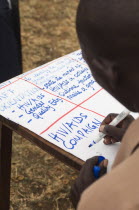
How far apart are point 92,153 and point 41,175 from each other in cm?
115

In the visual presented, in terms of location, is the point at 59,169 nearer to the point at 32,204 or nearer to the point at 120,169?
the point at 32,204

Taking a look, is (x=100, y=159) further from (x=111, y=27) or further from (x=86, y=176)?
(x=111, y=27)

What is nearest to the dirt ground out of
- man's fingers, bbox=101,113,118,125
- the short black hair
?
man's fingers, bbox=101,113,118,125

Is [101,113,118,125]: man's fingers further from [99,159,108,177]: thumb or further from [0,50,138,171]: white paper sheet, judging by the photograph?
[99,159,108,177]: thumb

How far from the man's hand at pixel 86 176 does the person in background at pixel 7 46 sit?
118cm

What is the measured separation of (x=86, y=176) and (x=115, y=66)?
13.6 inches

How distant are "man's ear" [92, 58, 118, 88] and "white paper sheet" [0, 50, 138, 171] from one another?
340 mm

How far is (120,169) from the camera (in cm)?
61

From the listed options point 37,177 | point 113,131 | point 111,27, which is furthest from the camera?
point 37,177

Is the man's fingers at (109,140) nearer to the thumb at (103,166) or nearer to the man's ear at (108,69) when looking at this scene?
the thumb at (103,166)

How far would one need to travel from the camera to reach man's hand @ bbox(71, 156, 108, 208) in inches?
35.9

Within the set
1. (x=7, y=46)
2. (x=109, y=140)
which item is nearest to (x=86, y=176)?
(x=109, y=140)

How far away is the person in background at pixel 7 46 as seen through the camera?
193 cm

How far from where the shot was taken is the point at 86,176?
0.92m
